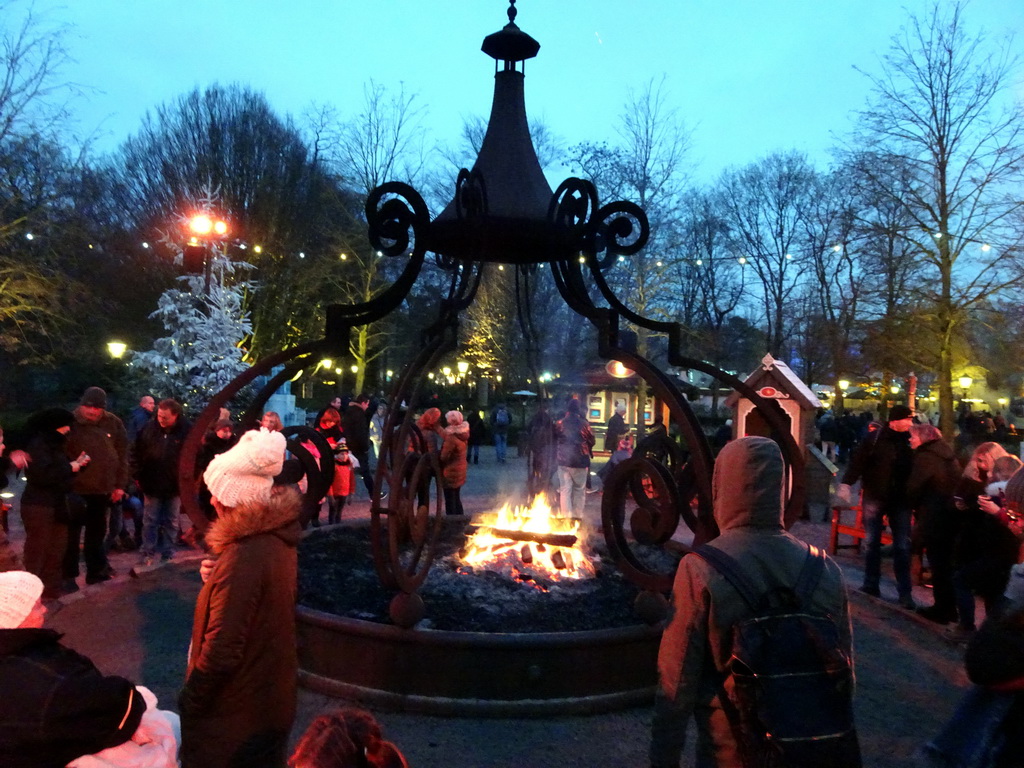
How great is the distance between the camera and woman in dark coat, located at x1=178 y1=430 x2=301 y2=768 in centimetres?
260

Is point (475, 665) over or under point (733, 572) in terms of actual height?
under

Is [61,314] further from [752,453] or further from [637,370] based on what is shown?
[752,453]

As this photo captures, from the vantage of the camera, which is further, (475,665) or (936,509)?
(936,509)

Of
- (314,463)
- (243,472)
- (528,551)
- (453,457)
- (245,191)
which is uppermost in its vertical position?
(245,191)

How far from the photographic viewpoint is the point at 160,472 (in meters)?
7.70

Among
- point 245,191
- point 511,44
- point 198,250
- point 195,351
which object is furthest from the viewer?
point 245,191

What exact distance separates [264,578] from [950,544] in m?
6.02

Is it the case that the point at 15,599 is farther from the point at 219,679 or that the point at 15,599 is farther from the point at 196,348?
the point at 196,348

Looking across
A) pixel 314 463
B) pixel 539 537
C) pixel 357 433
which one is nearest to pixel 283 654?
pixel 314 463

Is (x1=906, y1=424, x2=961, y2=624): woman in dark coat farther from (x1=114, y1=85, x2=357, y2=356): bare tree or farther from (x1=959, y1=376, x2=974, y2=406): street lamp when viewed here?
(x1=959, y1=376, x2=974, y2=406): street lamp

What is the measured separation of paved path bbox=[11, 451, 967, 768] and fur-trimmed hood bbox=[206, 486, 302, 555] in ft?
6.28

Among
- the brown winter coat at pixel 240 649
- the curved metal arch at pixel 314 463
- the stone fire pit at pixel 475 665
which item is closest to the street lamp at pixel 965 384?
the stone fire pit at pixel 475 665

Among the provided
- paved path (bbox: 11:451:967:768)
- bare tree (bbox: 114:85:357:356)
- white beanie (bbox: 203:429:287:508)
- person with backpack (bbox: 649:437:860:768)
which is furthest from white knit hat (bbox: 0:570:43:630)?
bare tree (bbox: 114:85:357:356)

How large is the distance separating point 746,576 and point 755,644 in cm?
24
